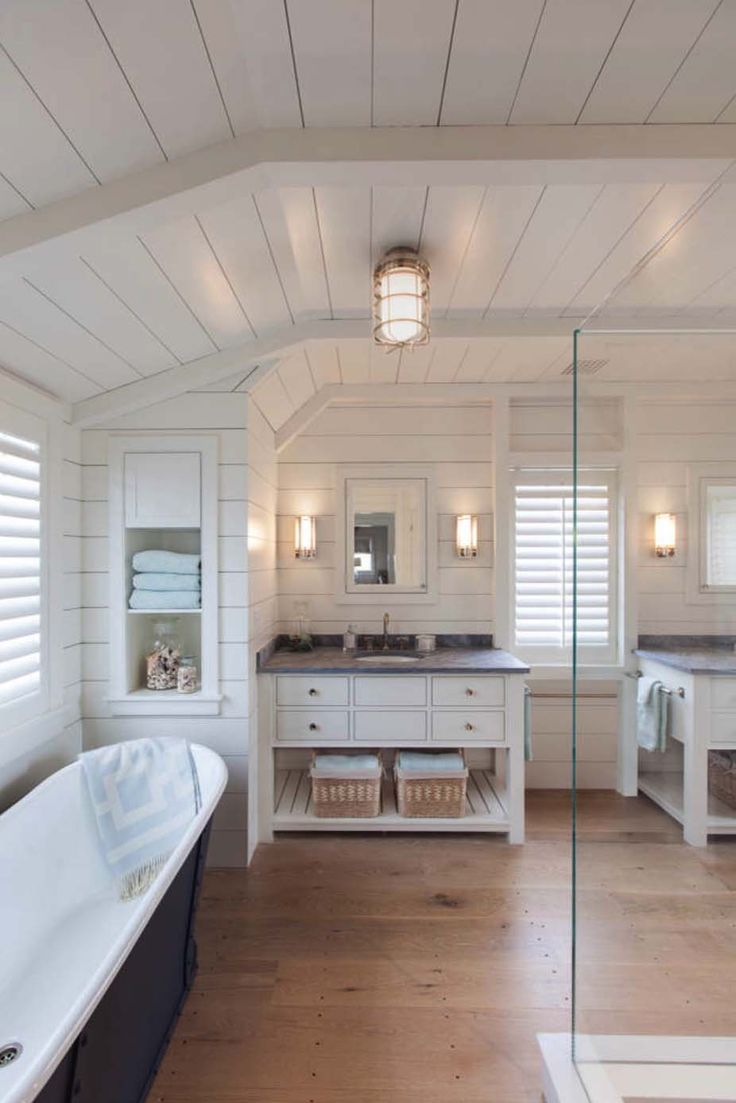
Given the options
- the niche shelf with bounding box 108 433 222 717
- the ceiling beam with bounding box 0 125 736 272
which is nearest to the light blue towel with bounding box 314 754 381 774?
the niche shelf with bounding box 108 433 222 717

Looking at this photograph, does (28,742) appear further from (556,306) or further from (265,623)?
(556,306)

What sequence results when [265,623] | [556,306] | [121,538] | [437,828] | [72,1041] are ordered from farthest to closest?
[265,623]
[437,828]
[121,538]
[556,306]
[72,1041]

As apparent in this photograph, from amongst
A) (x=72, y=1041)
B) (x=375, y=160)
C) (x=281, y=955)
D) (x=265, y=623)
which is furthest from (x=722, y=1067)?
(x=375, y=160)

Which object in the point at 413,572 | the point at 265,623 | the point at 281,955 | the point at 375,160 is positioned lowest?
the point at 281,955

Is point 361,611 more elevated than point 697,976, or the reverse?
point 361,611

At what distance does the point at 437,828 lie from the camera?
2.70m

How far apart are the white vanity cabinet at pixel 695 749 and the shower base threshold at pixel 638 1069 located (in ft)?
1.73

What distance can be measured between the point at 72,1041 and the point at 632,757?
186cm

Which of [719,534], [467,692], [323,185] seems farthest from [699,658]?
[323,185]

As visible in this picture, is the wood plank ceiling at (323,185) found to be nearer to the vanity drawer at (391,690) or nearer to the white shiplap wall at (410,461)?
the white shiplap wall at (410,461)

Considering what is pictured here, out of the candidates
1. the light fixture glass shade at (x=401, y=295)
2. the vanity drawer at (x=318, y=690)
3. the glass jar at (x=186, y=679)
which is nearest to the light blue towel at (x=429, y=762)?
the vanity drawer at (x=318, y=690)

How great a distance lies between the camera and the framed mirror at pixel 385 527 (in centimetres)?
328

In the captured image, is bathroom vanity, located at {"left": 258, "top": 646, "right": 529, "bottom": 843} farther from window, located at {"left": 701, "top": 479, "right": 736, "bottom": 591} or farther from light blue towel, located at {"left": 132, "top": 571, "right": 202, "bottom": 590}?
window, located at {"left": 701, "top": 479, "right": 736, "bottom": 591}

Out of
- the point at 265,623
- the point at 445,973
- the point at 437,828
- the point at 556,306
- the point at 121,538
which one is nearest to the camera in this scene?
the point at 445,973
